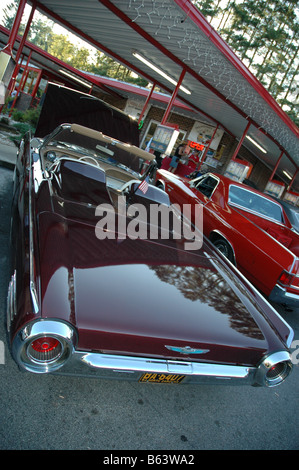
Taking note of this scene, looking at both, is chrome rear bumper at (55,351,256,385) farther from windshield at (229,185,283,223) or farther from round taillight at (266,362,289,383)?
windshield at (229,185,283,223)

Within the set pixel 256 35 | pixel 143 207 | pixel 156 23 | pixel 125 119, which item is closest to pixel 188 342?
pixel 143 207

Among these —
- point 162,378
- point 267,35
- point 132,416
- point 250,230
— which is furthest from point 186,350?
point 267,35

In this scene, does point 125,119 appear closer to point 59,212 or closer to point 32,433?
point 59,212

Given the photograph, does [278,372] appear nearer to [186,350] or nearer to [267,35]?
[186,350]

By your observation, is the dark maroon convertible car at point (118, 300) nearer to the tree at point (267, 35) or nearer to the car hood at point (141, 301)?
the car hood at point (141, 301)

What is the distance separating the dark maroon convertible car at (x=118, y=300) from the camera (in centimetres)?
175

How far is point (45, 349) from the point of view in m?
1.75

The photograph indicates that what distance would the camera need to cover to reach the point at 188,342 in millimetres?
1943

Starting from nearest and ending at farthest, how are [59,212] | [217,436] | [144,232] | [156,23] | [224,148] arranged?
[217,436] < [59,212] < [144,232] < [156,23] < [224,148]

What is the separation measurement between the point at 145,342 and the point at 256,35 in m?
35.0

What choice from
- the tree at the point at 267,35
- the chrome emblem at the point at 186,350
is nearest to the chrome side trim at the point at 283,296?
the chrome emblem at the point at 186,350

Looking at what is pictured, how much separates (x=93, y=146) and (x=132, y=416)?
10.1 ft

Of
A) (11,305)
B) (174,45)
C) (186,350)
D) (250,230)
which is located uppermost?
(174,45)

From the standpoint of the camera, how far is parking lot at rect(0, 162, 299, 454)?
1829 millimetres
